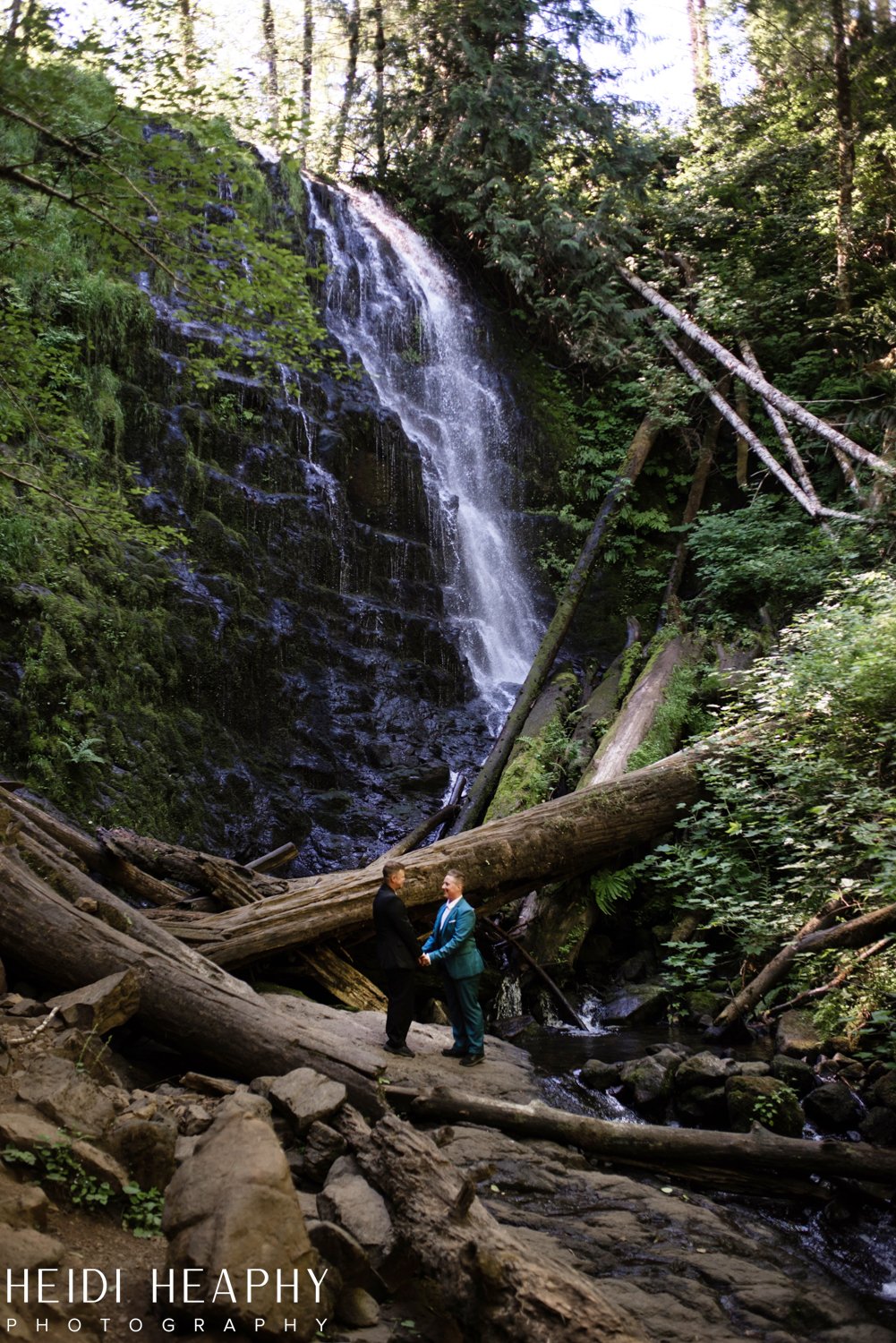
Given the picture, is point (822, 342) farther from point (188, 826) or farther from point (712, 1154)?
point (712, 1154)

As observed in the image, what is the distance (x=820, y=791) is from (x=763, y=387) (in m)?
10.2

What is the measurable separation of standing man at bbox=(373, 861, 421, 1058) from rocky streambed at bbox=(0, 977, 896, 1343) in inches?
52.1

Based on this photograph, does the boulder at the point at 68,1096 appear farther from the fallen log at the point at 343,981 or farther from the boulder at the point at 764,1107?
the boulder at the point at 764,1107

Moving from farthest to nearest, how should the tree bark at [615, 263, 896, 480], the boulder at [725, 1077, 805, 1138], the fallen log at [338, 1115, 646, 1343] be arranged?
the tree bark at [615, 263, 896, 480], the boulder at [725, 1077, 805, 1138], the fallen log at [338, 1115, 646, 1343]

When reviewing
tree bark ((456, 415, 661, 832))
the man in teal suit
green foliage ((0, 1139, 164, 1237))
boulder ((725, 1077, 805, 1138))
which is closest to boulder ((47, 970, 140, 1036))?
green foliage ((0, 1139, 164, 1237))

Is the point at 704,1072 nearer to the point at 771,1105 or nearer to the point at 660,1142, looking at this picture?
the point at 771,1105

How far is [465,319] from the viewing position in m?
21.2

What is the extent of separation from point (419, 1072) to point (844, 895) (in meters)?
3.91

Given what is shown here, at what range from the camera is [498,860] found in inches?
360

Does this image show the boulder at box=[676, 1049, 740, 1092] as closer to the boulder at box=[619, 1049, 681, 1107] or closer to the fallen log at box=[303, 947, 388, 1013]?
the boulder at box=[619, 1049, 681, 1107]

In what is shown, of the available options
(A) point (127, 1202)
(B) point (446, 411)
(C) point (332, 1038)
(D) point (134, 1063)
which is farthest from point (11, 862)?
(B) point (446, 411)

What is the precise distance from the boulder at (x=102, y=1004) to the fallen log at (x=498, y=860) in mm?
1989

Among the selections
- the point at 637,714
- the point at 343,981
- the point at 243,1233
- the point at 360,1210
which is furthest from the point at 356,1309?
the point at 637,714

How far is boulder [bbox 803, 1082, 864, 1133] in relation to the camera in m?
6.31
